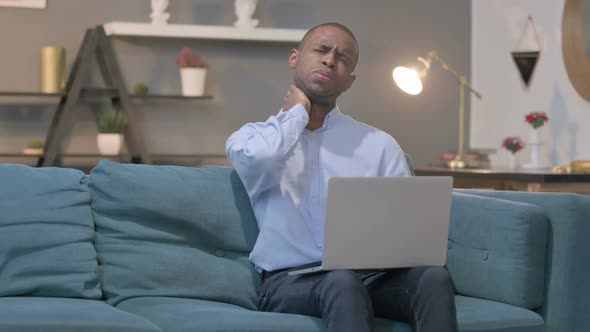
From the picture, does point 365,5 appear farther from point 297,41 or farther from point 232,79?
point 232,79

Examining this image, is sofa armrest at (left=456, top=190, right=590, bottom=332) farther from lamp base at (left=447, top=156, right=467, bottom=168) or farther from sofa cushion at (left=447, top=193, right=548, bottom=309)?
lamp base at (left=447, top=156, right=467, bottom=168)

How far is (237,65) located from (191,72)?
1.28 ft

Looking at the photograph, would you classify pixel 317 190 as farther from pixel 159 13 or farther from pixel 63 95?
pixel 159 13

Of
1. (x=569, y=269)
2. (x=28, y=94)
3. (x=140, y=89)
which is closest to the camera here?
(x=569, y=269)

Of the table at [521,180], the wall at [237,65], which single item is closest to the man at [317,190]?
the table at [521,180]

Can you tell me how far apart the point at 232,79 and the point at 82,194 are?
3198 millimetres

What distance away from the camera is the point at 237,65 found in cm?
572

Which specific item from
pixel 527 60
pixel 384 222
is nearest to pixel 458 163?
pixel 527 60

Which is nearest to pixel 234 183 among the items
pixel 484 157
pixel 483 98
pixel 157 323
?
pixel 157 323

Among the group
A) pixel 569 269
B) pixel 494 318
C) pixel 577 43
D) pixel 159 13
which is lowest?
pixel 494 318

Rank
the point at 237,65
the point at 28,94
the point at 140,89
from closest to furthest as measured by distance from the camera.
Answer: the point at 28,94 < the point at 140,89 < the point at 237,65

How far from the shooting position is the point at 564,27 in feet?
16.1

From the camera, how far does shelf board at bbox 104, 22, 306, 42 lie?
5.30 metres

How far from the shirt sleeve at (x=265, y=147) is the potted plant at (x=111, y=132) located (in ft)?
9.31
